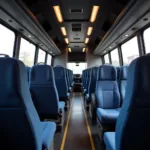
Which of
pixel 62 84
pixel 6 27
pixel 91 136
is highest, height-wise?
pixel 6 27

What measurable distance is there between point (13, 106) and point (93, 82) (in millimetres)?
3443

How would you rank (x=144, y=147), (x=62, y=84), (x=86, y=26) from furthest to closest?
(x=86, y=26) < (x=62, y=84) < (x=144, y=147)

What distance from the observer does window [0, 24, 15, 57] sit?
4602mm

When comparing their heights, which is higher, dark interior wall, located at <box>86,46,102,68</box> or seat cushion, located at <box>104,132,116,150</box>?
dark interior wall, located at <box>86,46,102,68</box>

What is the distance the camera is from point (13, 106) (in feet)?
3.53

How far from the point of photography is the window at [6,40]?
4602 mm

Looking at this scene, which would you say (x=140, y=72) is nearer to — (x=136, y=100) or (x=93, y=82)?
(x=136, y=100)

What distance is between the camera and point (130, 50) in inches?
269

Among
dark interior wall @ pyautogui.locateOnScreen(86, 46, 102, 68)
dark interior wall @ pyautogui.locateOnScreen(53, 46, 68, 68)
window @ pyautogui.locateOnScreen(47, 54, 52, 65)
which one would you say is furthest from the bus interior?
dark interior wall @ pyautogui.locateOnScreen(53, 46, 68, 68)

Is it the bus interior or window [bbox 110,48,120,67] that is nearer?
the bus interior

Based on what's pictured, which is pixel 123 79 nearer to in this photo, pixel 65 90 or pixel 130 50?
pixel 65 90

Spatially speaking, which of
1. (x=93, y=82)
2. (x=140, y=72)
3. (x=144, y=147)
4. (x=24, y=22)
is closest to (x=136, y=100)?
(x=140, y=72)

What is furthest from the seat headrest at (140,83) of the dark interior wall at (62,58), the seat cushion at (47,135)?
the dark interior wall at (62,58)

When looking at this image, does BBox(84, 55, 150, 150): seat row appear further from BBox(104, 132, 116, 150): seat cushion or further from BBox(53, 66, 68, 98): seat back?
BBox(53, 66, 68, 98): seat back
